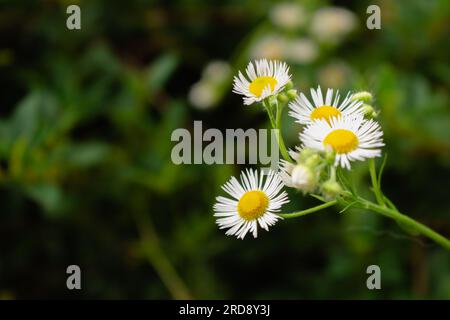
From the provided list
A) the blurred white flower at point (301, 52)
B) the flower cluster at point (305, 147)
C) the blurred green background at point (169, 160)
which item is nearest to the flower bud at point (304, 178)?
the flower cluster at point (305, 147)

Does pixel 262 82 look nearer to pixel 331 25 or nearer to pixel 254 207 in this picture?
pixel 254 207

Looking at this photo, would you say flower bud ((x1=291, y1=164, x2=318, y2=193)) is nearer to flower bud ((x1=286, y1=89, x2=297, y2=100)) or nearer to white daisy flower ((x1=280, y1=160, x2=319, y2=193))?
white daisy flower ((x1=280, y1=160, x2=319, y2=193))

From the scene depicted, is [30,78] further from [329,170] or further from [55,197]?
[329,170]

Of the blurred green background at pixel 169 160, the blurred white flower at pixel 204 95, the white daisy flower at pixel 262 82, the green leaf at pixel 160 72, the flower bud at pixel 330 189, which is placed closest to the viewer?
the flower bud at pixel 330 189

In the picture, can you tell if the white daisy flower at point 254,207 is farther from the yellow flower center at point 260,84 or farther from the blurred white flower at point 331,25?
the blurred white flower at point 331,25

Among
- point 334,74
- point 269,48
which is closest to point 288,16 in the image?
point 269,48
